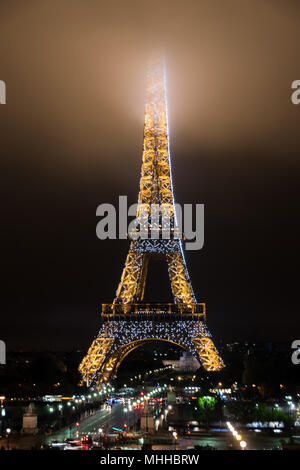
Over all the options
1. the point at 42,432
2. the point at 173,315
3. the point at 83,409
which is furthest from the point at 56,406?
the point at 173,315

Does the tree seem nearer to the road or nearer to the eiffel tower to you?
the road

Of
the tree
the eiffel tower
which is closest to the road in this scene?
the tree

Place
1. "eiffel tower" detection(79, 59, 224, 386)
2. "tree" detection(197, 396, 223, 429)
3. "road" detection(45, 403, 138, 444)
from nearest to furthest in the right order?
"road" detection(45, 403, 138, 444)
"tree" detection(197, 396, 223, 429)
"eiffel tower" detection(79, 59, 224, 386)

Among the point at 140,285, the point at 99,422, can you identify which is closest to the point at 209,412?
the point at 99,422

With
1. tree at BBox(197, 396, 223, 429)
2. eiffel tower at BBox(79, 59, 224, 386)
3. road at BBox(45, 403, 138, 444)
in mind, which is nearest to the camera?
road at BBox(45, 403, 138, 444)

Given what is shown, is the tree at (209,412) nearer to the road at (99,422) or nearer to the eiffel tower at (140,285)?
the road at (99,422)

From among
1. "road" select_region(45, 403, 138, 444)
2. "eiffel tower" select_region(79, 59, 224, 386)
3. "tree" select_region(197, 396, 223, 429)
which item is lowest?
"road" select_region(45, 403, 138, 444)

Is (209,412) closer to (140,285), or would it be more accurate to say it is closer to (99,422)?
(99,422)
